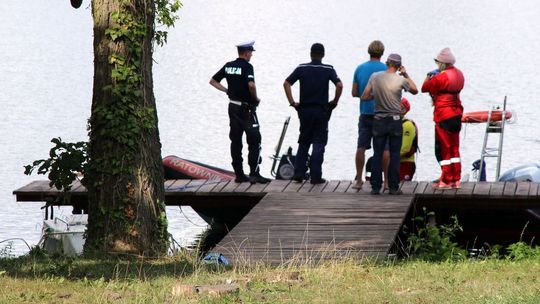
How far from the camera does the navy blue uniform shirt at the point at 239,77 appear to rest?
50.0ft

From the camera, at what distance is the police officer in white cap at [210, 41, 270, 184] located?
15.2 m

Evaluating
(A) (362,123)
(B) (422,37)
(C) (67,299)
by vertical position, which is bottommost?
(C) (67,299)

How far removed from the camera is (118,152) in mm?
11984

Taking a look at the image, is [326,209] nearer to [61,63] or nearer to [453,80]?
[453,80]

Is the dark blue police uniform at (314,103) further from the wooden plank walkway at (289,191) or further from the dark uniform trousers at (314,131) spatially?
the wooden plank walkway at (289,191)

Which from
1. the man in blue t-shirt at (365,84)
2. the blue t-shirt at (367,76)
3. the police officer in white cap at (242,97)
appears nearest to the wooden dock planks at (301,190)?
the police officer in white cap at (242,97)

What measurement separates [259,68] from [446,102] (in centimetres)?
3072

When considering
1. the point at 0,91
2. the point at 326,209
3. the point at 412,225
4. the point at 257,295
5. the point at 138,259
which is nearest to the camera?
the point at 257,295

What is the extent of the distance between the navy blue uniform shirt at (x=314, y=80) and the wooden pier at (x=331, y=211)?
3.92 ft

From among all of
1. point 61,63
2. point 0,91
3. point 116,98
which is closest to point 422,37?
point 61,63

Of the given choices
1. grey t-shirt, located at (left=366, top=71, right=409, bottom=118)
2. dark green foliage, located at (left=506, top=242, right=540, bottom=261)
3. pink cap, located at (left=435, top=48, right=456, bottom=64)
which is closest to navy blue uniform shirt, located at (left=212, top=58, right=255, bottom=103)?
grey t-shirt, located at (left=366, top=71, right=409, bottom=118)

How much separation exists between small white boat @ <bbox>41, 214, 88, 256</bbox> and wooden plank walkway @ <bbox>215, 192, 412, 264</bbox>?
7.97 feet

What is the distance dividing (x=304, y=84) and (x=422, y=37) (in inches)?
1646

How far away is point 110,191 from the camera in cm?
1203
